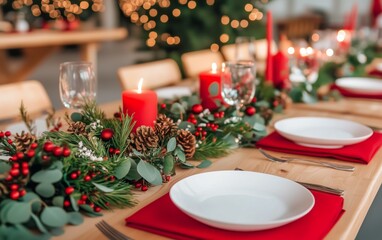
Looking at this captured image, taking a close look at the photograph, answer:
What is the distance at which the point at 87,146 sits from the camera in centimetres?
93

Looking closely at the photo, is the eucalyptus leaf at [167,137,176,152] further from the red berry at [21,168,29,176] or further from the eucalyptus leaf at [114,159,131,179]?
the red berry at [21,168,29,176]

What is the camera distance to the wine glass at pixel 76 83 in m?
1.28

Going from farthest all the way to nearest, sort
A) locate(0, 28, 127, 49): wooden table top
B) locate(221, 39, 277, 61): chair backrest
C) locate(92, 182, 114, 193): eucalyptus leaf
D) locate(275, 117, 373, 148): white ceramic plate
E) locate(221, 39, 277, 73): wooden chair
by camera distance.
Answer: locate(0, 28, 127, 49): wooden table top < locate(221, 39, 277, 61): chair backrest < locate(221, 39, 277, 73): wooden chair < locate(275, 117, 373, 148): white ceramic plate < locate(92, 182, 114, 193): eucalyptus leaf

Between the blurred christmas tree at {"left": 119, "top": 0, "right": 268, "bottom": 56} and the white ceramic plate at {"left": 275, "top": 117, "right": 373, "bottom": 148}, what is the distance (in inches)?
122

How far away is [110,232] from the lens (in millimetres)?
728

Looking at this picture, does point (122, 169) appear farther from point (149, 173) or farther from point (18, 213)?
point (18, 213)

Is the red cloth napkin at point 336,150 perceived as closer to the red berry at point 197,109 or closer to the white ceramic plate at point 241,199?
the red berry at point 197,109

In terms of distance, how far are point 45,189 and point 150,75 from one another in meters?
1.63

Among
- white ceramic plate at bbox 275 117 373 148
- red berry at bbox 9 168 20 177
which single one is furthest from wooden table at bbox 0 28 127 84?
red berry at bbox 9 168 20 177

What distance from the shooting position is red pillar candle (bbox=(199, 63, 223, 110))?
133cm

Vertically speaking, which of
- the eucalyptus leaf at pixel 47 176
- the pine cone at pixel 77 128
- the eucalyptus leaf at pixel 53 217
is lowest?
the eucalyptus leaf at pixel 53 217

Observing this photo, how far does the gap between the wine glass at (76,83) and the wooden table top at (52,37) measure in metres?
2.59

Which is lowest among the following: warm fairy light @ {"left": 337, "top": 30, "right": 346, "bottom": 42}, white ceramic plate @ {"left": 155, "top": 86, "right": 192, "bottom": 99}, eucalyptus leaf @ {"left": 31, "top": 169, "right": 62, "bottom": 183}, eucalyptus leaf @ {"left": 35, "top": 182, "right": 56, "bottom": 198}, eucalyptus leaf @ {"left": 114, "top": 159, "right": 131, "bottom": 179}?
white ceramic plate @ {"left": 155, "top": 86, "right": 192, "bottom": 99}

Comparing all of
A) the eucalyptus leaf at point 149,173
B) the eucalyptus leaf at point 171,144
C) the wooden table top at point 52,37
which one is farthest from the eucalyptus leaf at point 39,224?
the wooden table top at point 52,37
